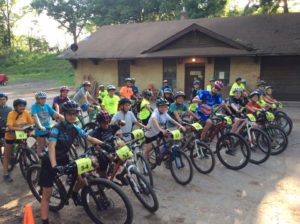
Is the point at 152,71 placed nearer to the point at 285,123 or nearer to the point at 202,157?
the point at 285,123

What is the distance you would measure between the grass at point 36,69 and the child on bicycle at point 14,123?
29972 mm

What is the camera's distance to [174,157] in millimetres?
6004

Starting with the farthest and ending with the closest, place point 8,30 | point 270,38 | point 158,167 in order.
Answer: point 8,30 → point 270,38 → point 158,167

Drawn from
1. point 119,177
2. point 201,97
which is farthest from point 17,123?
point 201,97

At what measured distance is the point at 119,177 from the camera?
499 centimetres

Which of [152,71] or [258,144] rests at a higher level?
[152,71]

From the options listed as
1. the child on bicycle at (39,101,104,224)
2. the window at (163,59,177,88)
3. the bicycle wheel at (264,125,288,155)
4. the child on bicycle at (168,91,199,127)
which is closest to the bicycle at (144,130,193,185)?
the child on bicycle at (168,91,199,127)

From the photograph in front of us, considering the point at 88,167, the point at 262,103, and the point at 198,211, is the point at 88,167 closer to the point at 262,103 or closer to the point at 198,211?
the point at 198,211

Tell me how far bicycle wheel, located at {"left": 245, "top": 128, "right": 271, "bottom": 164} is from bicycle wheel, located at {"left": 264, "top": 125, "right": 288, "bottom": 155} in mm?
627

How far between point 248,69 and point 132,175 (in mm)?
14477

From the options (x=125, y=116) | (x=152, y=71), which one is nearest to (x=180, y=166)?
(x=125, y=116)

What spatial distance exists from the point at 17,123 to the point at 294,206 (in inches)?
208

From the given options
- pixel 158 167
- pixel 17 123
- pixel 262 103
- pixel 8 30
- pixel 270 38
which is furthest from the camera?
pixel 8 30

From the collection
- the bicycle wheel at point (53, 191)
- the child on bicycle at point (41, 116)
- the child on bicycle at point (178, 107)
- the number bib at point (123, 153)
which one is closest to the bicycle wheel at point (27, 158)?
the child on bicycle at point (41, 116)
